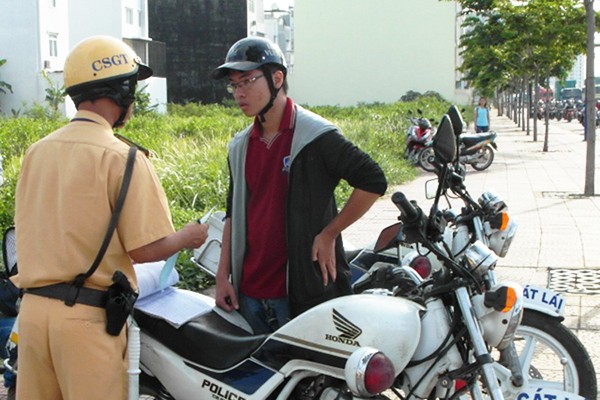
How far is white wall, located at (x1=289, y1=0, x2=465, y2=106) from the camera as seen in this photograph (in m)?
70.1

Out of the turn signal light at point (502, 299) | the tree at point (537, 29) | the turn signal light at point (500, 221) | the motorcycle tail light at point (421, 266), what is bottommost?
the motorcycle tail light at point (421, 266)

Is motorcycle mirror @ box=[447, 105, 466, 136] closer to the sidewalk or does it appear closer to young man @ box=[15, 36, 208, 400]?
young man @ box=[15, 36, 208, 400]

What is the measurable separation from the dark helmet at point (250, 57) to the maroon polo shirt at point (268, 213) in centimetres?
21

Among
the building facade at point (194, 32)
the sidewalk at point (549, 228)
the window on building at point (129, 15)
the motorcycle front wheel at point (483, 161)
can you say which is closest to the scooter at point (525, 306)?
the sidewalk at point (549, 228)

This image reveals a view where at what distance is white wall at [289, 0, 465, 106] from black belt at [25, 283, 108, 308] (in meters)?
67.8

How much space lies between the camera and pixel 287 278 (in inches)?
153

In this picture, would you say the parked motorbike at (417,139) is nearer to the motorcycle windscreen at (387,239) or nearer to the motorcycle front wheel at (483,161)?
the motorcycle front wheel at (483,161)

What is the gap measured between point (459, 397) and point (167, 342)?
1.16m

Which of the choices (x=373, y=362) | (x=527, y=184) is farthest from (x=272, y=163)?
(x=527, y=184)

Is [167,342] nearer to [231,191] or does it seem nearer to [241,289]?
[241,289]

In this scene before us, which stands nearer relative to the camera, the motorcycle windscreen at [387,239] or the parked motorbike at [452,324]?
the parked motorbike at [452,324]

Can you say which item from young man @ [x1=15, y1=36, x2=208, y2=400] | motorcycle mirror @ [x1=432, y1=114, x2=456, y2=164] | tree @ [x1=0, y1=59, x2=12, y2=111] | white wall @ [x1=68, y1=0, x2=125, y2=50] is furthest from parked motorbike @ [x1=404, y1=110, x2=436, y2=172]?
white wall @ [x1=68, y1=0, x2=125, y2=50]

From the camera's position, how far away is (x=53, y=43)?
50.9m

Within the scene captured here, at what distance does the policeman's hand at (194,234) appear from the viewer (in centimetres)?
325
